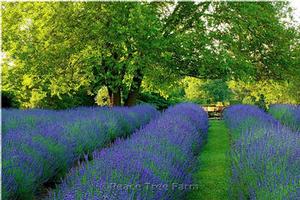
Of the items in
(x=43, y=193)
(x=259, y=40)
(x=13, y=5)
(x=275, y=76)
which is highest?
(x=13, y=5)

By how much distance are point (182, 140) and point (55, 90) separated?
7636mm

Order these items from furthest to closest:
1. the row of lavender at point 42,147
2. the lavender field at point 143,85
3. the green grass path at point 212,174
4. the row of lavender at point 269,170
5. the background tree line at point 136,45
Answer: the background tree line at point 136,45
the green grass path at point 212,174
the row of lavender at point 42,147
the lavender field at point 143,85
the row of lavender at point 269,170

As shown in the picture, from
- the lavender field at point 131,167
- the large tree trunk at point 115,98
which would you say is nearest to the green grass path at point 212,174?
the lavender field at point 131,167

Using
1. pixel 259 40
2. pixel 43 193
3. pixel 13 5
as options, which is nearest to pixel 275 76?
pixel 259 40

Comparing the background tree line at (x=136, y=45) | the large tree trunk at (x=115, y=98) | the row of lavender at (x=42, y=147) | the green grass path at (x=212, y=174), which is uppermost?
the background tree line at (x=136, y=45)

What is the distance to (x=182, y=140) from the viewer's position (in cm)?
665

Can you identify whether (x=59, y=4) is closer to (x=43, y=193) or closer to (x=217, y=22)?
(x=217, y=22)

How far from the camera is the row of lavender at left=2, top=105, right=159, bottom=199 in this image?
Answer: 490cm

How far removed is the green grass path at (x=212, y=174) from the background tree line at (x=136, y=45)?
3414 millimetres

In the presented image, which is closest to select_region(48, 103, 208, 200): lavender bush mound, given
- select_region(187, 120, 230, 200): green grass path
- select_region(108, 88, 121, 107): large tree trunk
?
select_region(187, 120, 230, 200): green grass path

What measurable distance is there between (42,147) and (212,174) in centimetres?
322

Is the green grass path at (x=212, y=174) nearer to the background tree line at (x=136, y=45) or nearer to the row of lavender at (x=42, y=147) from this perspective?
the row of lavender at (x=42, y=147)

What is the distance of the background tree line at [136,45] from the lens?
12648 millimetres

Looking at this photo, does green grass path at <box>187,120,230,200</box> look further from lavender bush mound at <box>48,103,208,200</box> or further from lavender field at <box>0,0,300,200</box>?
lavender bush mound at <box>48,103,208,200</box>
